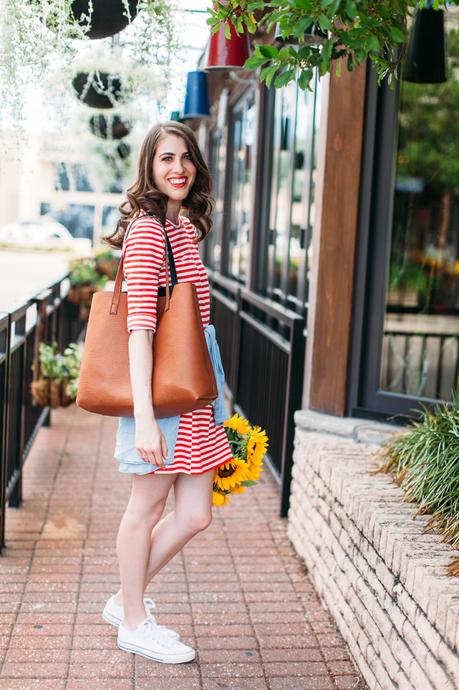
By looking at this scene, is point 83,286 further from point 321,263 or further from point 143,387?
point 143,387

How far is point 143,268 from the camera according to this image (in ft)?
7.96

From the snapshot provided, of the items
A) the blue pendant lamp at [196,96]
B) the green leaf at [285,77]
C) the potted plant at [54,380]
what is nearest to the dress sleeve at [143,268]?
the green leaf at [285,77]

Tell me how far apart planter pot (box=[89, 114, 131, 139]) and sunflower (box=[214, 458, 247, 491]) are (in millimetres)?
4008

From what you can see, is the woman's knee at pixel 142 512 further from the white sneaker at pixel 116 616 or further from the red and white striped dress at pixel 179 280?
the white sneaker at pixel 116 616

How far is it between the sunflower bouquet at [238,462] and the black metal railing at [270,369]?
1353 millimetres

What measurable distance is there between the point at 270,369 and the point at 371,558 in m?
2.29

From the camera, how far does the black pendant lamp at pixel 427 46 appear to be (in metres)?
4.04

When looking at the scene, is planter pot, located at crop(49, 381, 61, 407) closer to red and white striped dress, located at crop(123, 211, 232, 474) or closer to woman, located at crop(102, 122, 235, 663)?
woman, located at crop(102, 122, 235, 663)

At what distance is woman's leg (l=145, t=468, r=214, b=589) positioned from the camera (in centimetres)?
269

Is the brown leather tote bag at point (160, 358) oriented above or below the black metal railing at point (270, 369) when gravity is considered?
above

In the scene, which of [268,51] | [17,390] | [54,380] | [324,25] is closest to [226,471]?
[268,51]

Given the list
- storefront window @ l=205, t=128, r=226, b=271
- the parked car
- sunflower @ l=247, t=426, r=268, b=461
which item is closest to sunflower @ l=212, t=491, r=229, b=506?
sunflower @ l=247, t=426, r=268, b=461

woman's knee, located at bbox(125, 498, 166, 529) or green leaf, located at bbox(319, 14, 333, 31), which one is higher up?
green leaf, located at bbox(319, 14, 333, 31)

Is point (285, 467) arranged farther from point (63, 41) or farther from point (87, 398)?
point (63, 41)
